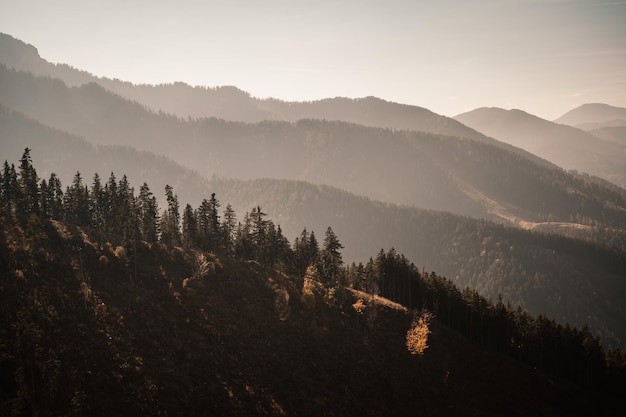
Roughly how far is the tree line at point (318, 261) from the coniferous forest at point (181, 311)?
0.95 feet

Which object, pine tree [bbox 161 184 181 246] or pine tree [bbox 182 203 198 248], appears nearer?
pine tree [bbox 161 184 181 246]

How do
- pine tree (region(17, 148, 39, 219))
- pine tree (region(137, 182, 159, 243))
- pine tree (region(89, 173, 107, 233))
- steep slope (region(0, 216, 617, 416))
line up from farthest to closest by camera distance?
1. pine tree (region(89, 173, 107, 233))
2. pine tree (region(137, 182, 159, 243))
3. pine tree (region(17, 148, 39, 219))
4. steep slope (region(0, 216, 617, 416))

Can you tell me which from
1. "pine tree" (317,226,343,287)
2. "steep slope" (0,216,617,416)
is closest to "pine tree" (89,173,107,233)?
"steep slope" (0,216,617,416)

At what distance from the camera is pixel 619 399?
83.7m

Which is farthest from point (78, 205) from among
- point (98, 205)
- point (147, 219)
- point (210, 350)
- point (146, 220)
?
point (210, 350)

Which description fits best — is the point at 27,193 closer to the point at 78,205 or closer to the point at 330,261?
the point at 78,205

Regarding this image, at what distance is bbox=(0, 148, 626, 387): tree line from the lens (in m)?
88.2

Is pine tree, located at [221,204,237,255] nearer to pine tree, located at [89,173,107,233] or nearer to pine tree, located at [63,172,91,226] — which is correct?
pine tree, located at [89,173,107,233]

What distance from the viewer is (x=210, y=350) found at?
59250 millimetres

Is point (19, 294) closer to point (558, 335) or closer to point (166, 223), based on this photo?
point (166, 223)

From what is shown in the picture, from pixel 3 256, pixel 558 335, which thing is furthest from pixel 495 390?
pixel 3 256

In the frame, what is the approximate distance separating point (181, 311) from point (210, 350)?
9762mm

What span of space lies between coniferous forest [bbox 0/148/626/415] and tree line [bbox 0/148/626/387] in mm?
291

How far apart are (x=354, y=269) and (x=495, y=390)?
43316mm
